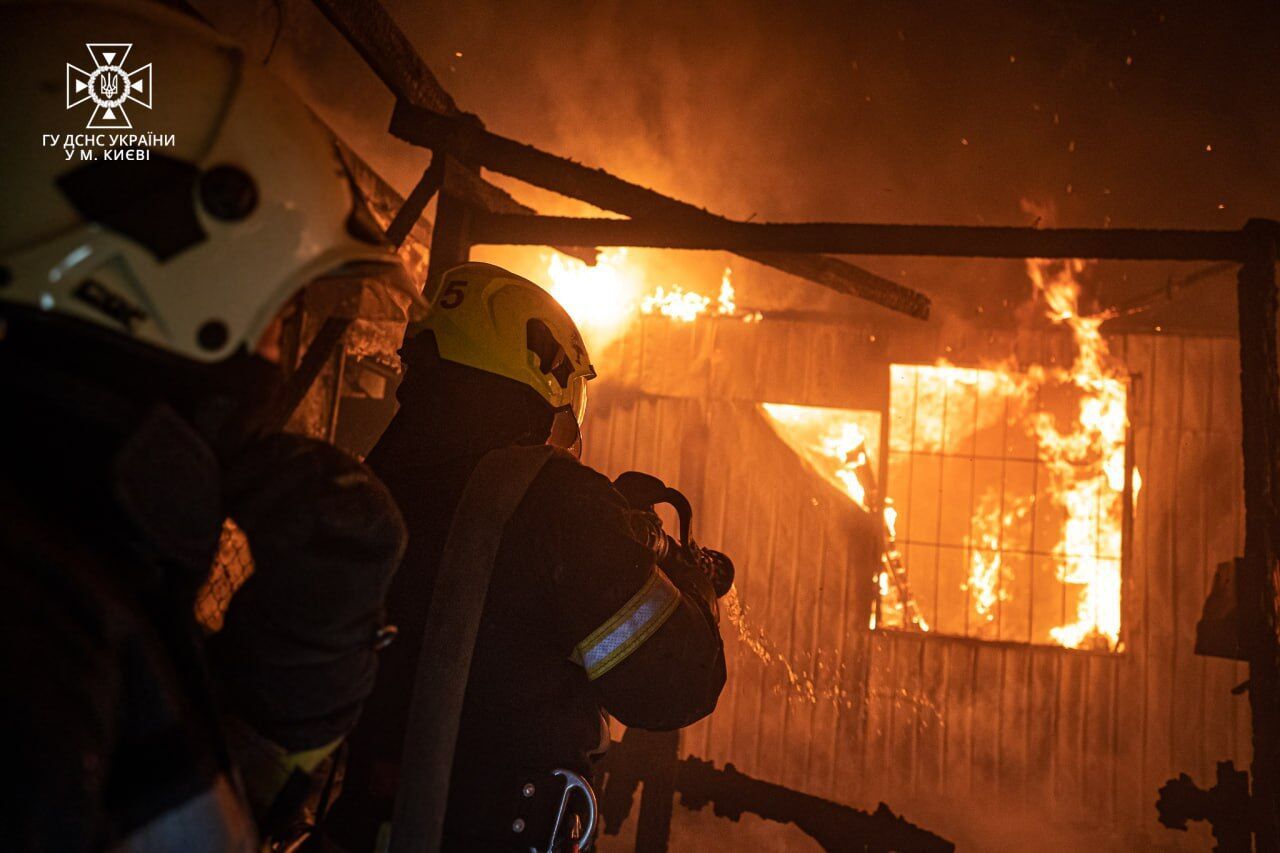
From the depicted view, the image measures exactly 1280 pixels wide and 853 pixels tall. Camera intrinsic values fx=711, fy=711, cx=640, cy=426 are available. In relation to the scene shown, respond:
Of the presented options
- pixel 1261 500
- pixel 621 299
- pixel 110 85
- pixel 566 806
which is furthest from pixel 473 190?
pixel 621 299

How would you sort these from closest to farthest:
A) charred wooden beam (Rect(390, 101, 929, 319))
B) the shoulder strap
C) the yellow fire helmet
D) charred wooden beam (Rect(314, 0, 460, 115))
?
the shoulder strap → the yellow fire helmet → charred wooden beam (Rect(314, 0, 460, 115)) → charred wooden beam (Rect(390, 101, 929, 319))

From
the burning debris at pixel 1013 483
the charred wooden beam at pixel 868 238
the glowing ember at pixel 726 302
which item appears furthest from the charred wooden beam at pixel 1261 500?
the glowing ember at pixel 726 302

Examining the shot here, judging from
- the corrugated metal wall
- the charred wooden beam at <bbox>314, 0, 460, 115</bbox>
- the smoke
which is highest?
the smoke

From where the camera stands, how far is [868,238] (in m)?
3.45

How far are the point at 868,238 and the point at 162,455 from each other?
10.4 ft

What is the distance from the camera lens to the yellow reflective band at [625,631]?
72.3 inches

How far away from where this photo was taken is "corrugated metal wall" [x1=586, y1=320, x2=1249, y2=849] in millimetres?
8062

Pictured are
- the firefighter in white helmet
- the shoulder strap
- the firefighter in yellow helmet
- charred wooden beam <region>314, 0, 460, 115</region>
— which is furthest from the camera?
charred wooden beam <region>314, 0, 460, 115</region>

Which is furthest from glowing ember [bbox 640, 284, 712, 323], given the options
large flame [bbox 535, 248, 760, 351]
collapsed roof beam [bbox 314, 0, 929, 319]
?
collapsed roof beam [bbox 314, 0, 929, 319]

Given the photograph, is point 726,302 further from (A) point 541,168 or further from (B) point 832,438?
(A) point 541,168

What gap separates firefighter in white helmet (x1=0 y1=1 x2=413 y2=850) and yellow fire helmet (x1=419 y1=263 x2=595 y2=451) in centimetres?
84

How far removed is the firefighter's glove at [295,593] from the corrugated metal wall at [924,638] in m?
7.79

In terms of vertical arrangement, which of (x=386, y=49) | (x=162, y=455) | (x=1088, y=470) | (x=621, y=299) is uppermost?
(x=621, y=299)

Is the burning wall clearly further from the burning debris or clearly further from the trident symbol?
the trident symbol
